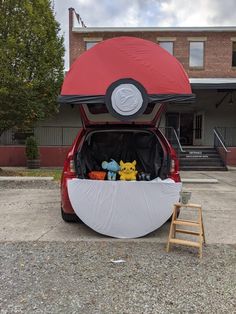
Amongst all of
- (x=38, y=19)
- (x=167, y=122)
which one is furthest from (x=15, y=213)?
(x=167, y=122)

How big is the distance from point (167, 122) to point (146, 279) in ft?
59.3

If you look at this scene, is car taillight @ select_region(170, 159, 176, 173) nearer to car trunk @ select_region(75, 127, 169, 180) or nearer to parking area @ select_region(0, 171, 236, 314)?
car trunk @ select_region(75, 127, 169, 180)

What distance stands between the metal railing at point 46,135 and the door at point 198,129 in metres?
7.35

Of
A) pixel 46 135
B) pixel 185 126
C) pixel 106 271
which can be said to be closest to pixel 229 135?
pixel 185 126

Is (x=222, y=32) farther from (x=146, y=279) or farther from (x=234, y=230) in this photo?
(x=146, y=279)

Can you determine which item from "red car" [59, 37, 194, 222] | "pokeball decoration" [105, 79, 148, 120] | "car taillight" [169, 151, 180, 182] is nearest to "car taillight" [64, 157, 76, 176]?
"red car" [59, 37, 194, 222]

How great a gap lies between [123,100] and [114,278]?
2.34 metres

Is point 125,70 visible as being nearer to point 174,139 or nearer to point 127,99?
point 127,99

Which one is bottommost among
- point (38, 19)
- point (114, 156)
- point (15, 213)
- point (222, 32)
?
point (15, 213)

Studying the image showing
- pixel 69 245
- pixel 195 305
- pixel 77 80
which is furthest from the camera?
pixel 77 80

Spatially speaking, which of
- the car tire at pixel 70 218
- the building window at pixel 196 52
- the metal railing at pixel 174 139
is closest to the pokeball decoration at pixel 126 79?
the car tire at pixel 70 218

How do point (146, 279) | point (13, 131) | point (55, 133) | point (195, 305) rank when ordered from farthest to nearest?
point (55, 133) < point (13, 131) < point (146, 279) < point (195, 305)

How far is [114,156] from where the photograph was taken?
20.4 ft

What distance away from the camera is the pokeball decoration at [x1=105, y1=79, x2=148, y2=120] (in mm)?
4793
